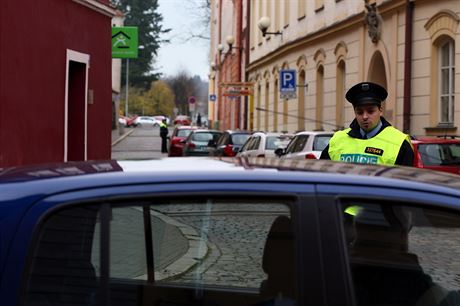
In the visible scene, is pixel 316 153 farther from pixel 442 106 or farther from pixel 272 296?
pixel 272 296

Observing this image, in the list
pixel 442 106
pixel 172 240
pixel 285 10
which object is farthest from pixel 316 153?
pixel 285 10

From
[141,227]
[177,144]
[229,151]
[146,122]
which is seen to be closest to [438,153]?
[141,227]

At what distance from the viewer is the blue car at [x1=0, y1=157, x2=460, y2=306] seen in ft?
7.54

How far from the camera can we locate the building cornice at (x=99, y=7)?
15469 mm

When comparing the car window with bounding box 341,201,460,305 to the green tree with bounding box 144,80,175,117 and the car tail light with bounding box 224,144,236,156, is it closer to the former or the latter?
the car tail light with bounding box 224,144,236,156

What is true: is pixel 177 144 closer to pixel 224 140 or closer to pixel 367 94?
pixel 224 140

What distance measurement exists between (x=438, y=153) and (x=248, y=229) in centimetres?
881

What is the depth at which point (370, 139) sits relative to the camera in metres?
4.52

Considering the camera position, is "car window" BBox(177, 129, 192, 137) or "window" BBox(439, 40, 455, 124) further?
"car window" BBox(177, 129, 192, 137)

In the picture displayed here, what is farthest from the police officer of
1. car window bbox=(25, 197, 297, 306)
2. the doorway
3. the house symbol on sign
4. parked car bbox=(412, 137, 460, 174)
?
the house symbol on sign

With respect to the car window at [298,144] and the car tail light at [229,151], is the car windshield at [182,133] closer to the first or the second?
the car tail light at [229,151]

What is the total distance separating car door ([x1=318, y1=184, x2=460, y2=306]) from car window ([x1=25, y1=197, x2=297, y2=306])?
15cm

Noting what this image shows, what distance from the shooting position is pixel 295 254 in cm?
233

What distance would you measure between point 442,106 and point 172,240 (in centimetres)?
1533
